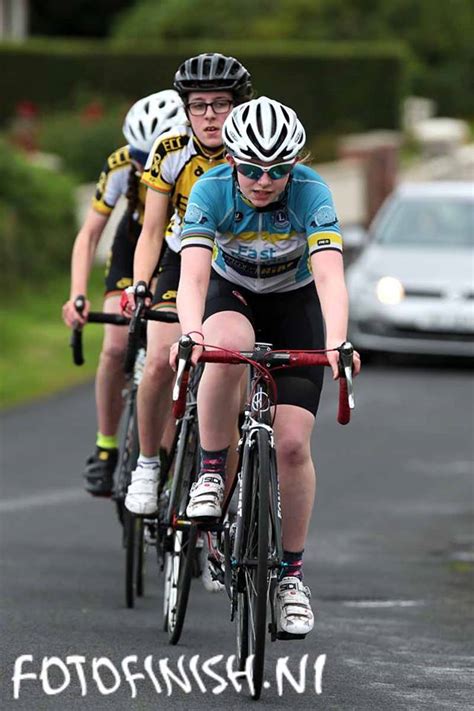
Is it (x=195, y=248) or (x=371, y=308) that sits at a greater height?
(x=371, y=308)

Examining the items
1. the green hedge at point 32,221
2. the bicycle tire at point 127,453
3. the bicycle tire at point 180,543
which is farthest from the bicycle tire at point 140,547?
the green hedge at point 32,221

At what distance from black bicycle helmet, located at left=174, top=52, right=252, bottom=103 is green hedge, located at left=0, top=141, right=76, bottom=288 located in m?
14.5

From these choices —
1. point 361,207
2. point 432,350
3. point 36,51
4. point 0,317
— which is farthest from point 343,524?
point 36,51

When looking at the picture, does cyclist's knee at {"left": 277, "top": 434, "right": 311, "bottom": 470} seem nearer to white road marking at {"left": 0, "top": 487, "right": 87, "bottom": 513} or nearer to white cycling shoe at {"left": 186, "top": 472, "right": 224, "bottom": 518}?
white cycling shoe at {"left": 186, "top": 472, "right": 224, "bottom": 518}

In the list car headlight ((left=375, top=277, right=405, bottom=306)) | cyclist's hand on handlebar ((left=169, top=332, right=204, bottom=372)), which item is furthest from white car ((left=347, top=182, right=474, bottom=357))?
cyclist's hand on handlebar ((left=169, top=332, right=204, bottom=372))

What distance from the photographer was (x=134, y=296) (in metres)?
8.02

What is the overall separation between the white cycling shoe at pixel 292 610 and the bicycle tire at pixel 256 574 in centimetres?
12

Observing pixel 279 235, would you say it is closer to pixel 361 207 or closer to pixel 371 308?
pixel 371 308

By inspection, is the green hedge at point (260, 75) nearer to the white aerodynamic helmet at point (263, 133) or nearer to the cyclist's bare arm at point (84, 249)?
the cyclist's bare arm at point (84, 249)

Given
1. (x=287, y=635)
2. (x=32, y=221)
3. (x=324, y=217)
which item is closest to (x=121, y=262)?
(x=324, y=217)

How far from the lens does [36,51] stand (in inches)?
1543

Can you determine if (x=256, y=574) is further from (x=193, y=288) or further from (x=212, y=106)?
(x=212, y=106)

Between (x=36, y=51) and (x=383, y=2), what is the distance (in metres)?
12.4

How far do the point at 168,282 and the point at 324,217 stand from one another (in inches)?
63.0
